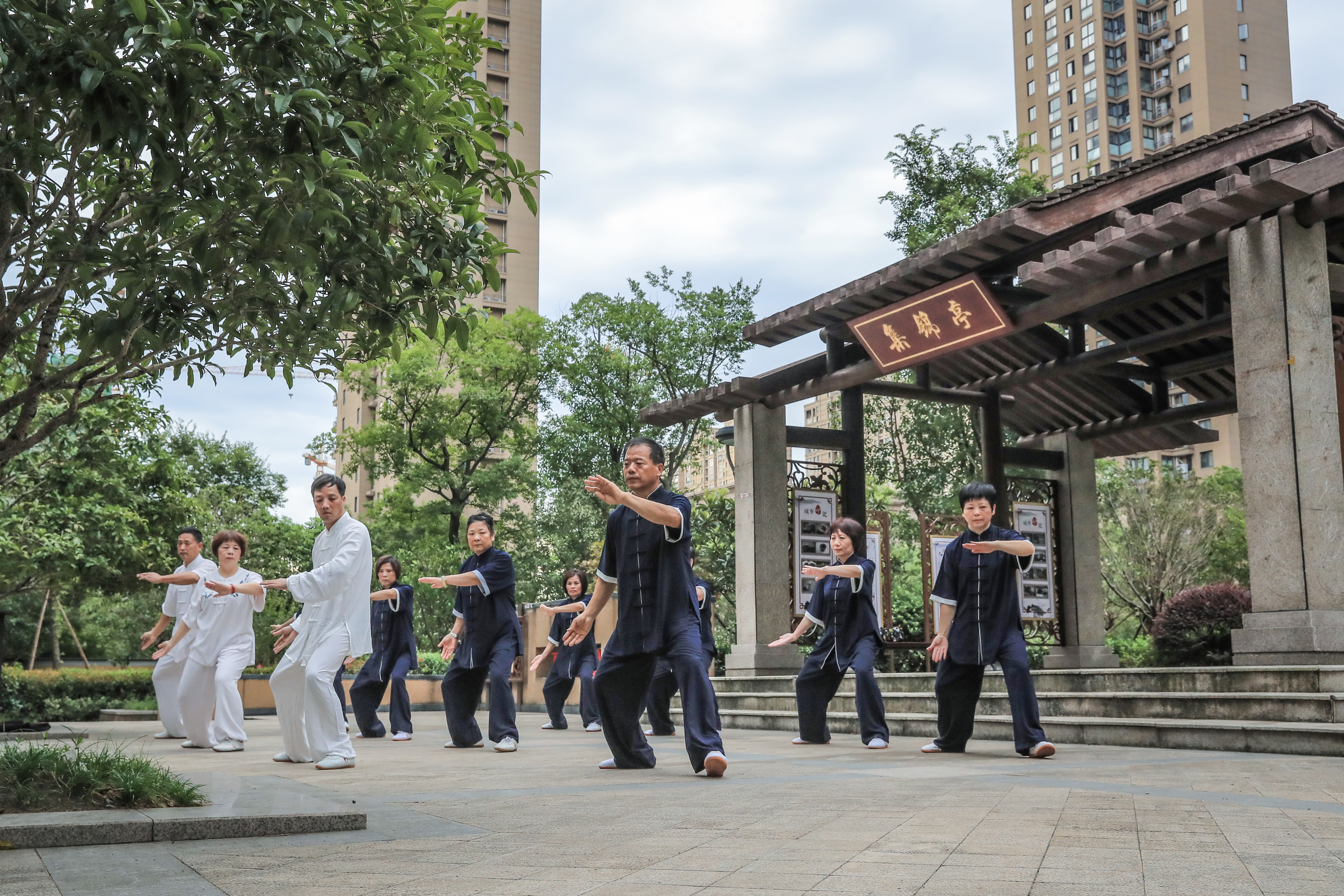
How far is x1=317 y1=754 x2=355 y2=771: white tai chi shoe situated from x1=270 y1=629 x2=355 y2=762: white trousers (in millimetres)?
29

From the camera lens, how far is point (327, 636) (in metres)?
8.05

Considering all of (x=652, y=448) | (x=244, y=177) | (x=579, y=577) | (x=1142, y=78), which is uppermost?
(x=1142, y=78)

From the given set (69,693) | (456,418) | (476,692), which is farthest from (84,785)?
(456,418)

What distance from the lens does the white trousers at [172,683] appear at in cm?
1191

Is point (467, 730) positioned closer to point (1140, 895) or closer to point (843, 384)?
point (843, 384)

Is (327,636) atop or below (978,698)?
atop

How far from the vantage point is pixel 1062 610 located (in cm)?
1706

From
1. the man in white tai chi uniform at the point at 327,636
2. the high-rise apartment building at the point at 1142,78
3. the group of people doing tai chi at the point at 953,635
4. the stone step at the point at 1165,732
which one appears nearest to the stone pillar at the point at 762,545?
the stone step at the point at 1165,732

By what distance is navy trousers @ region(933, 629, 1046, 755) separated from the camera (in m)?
8.05

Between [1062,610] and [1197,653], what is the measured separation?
215cm

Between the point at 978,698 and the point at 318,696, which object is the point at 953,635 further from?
the point at 318,696

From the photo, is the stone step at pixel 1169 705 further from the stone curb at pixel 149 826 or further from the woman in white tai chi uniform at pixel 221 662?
the stone curb at pixel 149 826

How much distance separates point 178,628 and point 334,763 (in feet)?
15.6

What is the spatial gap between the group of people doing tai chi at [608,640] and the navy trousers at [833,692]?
0.6 inches
